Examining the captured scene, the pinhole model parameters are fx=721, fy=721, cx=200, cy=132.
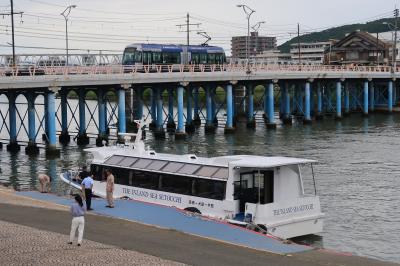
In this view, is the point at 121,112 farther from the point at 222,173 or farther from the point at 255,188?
the point at 255,188

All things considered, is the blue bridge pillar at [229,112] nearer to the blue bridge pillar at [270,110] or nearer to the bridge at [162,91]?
the bridge at [162,91]

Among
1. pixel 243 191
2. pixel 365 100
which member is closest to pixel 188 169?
pixel 243 191

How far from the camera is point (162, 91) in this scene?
77.6m

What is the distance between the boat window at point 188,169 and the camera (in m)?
27.9

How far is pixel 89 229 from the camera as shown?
2306 cm

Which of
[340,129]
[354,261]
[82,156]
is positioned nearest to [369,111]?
[340,129]

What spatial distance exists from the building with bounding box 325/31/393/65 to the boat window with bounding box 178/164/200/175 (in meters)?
112

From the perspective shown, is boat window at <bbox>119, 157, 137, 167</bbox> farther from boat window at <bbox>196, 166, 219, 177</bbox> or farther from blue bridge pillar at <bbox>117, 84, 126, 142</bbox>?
blue bridge pillar at <bbox>117, 84, 126, 142</bbox>

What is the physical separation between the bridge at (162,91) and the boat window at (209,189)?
27214 mm

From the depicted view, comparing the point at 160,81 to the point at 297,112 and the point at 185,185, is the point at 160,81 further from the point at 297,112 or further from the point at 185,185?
the point at 185,185

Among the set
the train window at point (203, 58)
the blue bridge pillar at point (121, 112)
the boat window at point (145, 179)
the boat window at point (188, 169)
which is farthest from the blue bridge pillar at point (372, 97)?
the boat window at point (188, 169)

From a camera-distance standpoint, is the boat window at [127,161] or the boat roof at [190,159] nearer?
the boat roof at [190,159]

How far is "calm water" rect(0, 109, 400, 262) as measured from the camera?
2758cm

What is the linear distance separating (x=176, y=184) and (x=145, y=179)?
2061 mm
